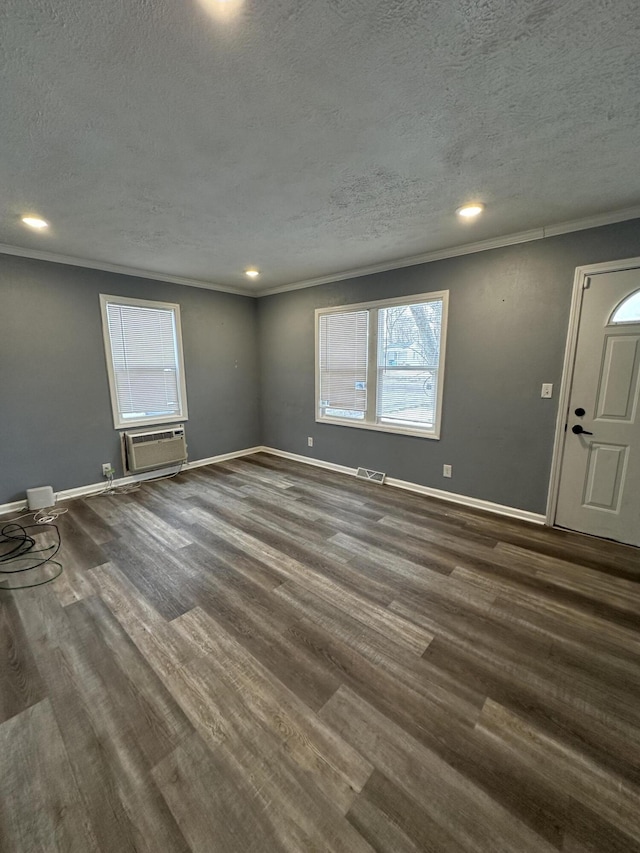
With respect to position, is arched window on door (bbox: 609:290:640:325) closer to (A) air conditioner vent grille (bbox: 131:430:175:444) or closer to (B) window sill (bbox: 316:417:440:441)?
(B) window sill (bbox: 316:417:440:441)

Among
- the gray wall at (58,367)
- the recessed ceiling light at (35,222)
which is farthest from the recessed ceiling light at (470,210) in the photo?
the gray wall at (58,367)

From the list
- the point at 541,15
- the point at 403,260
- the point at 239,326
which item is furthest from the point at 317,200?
the point at 239,326

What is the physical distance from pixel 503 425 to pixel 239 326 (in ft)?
12.8

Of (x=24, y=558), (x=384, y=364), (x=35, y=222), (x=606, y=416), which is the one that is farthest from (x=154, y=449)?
(x=606, y=416)

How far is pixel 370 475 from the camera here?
13.8 feet

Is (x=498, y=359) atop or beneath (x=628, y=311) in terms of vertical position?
beneath

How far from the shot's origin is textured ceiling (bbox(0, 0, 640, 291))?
1092mm

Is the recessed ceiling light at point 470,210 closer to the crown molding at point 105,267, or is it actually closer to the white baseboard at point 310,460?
the white baseboard at point 310,460

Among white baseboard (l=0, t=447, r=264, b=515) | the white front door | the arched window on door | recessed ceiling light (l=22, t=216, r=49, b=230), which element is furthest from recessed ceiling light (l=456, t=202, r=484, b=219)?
white baseboard (l=0, t=447, r=264, b=515)

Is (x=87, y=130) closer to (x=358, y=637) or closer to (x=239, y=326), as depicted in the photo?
(x=358, y=637)

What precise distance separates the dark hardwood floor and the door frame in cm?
46

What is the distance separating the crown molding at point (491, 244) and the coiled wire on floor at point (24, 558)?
4.06 metres

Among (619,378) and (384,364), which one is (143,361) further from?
(619,378)

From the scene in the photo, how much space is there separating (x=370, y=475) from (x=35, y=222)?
4.02m
